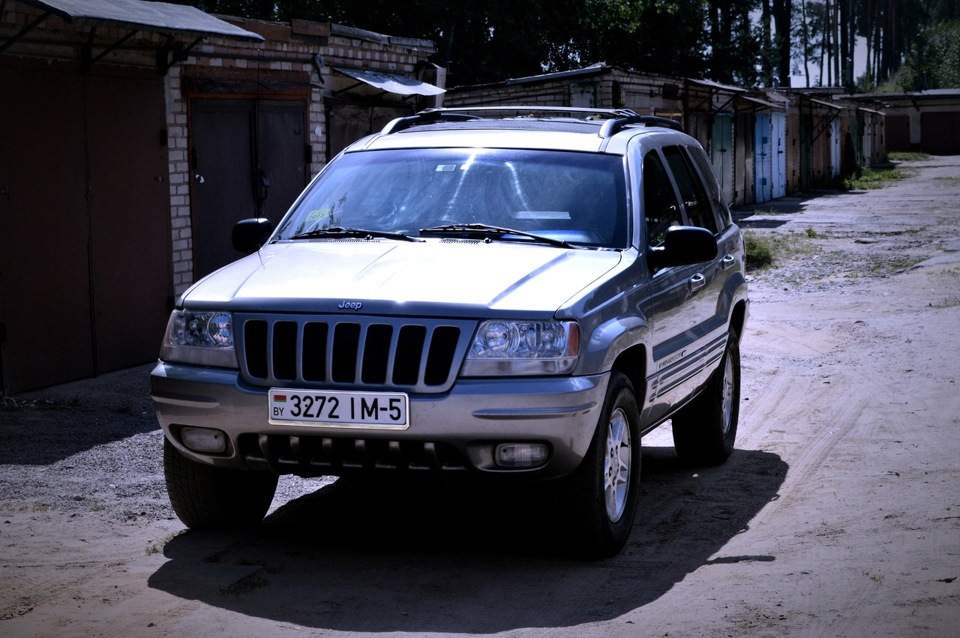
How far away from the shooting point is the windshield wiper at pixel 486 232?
5.55 metres

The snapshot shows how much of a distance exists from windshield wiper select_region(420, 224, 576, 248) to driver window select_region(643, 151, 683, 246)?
0.55 meters

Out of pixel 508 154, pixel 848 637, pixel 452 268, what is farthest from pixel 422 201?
pixel 848 637

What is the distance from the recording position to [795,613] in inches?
176

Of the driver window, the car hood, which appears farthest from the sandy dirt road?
the driver window

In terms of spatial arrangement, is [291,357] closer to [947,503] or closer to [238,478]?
[238,478]

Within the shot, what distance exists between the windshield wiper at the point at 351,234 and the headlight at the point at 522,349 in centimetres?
103

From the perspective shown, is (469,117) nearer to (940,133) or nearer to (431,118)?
(431,118)

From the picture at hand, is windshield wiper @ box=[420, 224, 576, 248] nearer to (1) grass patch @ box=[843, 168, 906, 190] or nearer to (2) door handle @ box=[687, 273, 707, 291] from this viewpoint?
(2) door handle @ box=[687, 273, 707, 291]

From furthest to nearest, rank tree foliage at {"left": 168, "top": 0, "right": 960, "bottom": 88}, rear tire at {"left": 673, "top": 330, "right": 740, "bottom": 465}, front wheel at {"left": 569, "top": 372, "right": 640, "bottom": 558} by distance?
tree foliage at {"left": 168, "top": 0, "right": 960, "bottom": 88}, rear tire at {"left": 673, "top": 330, "right": 740, "bottom": 465}, front wheel at {"left": 569, "top": 372, "right": 640, "bottom": 558}

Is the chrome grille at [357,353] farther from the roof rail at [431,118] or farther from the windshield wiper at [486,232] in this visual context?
the roof rail at [431,118]

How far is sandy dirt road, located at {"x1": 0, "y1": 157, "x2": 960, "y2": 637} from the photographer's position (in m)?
4.43

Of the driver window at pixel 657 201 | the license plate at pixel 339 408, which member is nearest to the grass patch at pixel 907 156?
the driver window at pixel 657 201

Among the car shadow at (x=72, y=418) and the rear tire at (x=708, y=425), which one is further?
the car shadow at (x=72, y=418)

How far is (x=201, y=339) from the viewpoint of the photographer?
16.6 ft
